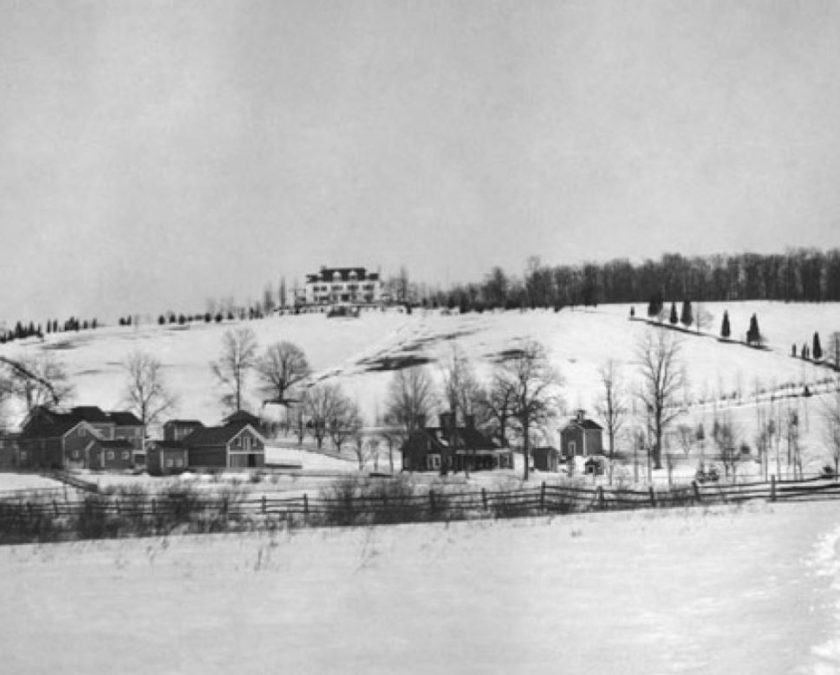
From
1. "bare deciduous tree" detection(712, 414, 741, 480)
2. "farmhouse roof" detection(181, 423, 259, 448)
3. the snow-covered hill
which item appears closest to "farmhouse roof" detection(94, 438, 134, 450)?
"farmhouse roof" detection(181, 423, 259, 448)

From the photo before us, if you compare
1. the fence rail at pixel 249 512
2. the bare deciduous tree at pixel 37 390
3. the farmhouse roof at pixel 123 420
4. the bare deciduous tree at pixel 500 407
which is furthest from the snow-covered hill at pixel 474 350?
the fence rail at pixel 249 512

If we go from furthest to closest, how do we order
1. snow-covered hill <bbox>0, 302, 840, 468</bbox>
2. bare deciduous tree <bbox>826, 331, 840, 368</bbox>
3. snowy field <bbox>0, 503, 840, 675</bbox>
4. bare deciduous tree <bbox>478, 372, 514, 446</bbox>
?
1. bare deciduous tree <bbox>826, 331, 840, 368</bbox>
2. snow-covered hill <bbox>0, 302, 840, 468</bbox>
3. bare deciduous tree <bbox>478, 372, 514, 446</bbox>
4. snowy field <bbox>0, 503, 840, 675</bbox>

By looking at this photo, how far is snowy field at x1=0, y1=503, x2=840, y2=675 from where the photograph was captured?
39.5ft

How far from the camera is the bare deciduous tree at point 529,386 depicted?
263 feet

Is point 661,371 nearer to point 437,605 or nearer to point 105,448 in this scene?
point 105,448

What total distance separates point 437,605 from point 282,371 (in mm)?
128038

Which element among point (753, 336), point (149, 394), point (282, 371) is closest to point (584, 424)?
point (149, 394)

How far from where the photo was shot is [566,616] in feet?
48.1

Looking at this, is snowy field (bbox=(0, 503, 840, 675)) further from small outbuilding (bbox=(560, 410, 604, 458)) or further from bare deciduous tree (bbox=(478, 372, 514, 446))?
small outbuilding (bbox=(560, 410, 604, 458))

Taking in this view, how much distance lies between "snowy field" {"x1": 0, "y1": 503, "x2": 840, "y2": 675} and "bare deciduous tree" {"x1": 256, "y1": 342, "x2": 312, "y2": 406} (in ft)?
370

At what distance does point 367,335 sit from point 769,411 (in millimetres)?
87325

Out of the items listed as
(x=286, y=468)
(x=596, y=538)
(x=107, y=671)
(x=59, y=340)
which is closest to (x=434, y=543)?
(x=596, y=538)

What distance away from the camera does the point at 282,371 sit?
142 meters

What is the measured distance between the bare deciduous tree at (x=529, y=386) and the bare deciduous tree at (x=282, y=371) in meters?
28.4
